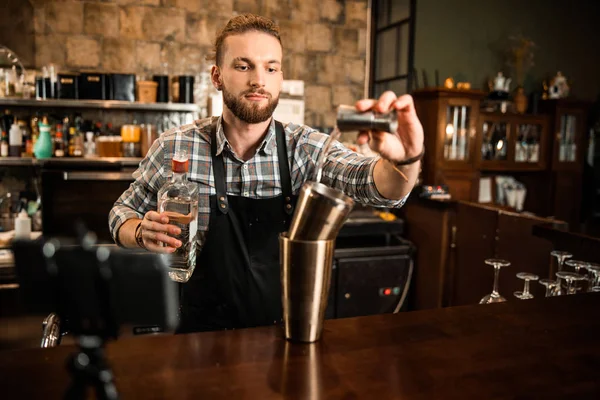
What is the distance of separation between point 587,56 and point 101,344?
692cm

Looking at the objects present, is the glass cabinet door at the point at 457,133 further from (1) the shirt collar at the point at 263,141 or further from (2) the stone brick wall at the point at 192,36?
(1) the shirt collar at the point at 263,141

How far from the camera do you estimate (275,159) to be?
6.32 ft

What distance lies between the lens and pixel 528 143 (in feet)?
17.3

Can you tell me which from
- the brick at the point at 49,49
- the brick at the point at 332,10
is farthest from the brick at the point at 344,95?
the brick at the point at 49,49

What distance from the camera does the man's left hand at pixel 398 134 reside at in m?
0.95

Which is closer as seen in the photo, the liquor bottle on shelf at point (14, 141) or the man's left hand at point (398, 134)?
the man's left hand at point (398, 134)

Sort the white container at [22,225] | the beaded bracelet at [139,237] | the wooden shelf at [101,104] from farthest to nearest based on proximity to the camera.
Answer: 1. the wooden shelf at [101,104]
2. the white container at [22,225]
3. the beaded bracelet at [139,237]

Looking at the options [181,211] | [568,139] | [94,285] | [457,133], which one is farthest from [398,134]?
[568,139]

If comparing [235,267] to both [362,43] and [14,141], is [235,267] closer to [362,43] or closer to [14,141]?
[14,141]

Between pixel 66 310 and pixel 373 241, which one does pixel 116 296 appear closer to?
pixel 66 310

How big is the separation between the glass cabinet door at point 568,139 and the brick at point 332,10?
2.61 meters


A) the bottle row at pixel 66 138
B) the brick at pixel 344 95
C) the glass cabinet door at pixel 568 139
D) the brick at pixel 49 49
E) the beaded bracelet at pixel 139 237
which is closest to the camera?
the beaded bracelet at pixel 139 237

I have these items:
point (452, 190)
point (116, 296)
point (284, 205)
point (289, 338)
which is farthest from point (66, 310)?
point (452, 190)

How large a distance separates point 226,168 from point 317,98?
3.41 metres
